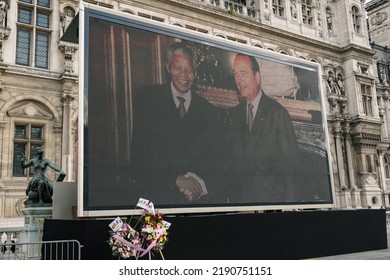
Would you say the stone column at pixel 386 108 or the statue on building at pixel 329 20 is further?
the stone column at pixel 386 108

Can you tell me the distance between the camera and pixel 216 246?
8.99m

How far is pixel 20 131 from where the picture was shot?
14891 mm

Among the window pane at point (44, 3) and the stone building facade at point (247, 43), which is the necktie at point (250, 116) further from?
the window pane at point (44, 3)

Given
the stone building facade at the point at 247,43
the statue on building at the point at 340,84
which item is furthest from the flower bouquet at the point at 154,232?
the statue on building at the point at 340,84

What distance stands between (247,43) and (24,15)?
11.2 meters

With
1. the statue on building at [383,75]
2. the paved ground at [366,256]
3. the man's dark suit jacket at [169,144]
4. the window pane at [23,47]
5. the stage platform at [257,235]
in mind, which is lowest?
the paved ground at [366,256]

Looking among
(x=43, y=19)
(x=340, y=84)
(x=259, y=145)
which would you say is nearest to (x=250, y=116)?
(x=259, y=145)

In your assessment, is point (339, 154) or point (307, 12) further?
point (307, 12)

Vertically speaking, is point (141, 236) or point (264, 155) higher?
point (264, 155)

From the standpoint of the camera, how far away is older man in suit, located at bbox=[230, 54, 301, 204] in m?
10.7

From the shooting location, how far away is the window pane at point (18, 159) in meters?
14.4

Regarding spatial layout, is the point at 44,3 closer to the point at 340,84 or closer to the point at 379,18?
the point at 340,84

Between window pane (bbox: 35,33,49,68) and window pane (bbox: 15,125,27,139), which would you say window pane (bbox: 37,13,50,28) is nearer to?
window pane (bbox: 35,33,49,68)

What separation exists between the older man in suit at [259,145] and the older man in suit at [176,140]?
0.76 metres
